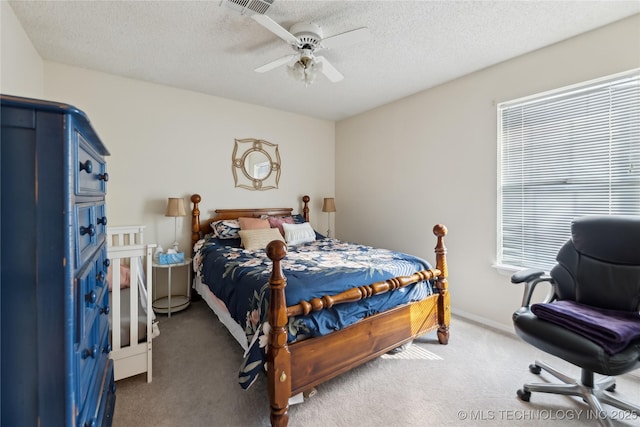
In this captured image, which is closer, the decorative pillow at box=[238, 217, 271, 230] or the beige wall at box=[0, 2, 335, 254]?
the beige wall at box=[0, 2, 335, 254]

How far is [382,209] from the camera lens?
12.6 feet

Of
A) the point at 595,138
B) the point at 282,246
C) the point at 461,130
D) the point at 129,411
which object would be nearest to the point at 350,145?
the point at 461,130

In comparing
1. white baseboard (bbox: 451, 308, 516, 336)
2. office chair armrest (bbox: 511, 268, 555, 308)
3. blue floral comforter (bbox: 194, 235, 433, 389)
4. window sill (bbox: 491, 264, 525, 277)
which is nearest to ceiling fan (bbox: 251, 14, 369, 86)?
blue floral comforter (bbox: 194, 235, 433, 389)

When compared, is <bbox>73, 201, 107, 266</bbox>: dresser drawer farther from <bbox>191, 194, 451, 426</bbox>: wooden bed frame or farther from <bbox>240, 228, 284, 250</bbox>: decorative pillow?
<bbox>240, 228, 284, 250</bbox>: decorative pillow

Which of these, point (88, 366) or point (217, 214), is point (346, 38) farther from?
point (217, 214)

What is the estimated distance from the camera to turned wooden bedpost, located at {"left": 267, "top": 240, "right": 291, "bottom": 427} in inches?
57.1

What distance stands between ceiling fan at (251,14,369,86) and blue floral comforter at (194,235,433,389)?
1.56 metres

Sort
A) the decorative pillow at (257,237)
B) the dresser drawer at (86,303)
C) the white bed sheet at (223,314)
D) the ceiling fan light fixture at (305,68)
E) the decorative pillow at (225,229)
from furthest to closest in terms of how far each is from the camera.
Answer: the decorative pillow at (225,229), the decorative pillow at (257,237), the ceiling fan light fixture at (305,68), the white bed sheet at (223,314), the dresser drawer at (86,303)

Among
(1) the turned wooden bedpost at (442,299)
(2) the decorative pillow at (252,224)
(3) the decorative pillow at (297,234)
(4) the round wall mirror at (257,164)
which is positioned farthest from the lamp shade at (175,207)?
(1) the turned wooden bedpost at (442,299)

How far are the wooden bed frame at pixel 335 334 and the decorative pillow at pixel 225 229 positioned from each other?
1905mm

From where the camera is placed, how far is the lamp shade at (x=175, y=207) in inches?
121

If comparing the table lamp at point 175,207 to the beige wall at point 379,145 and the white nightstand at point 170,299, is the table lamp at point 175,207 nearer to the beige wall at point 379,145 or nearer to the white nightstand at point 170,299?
the beige wall at point 379,145

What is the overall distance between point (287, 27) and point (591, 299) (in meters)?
2.84

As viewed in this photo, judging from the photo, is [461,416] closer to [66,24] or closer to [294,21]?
[294,21]
